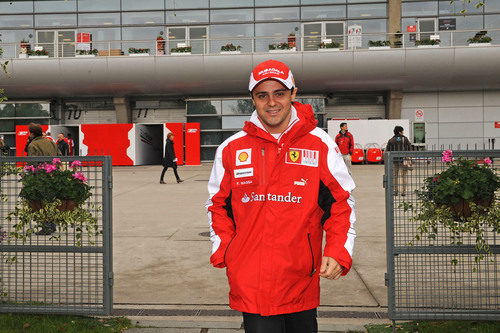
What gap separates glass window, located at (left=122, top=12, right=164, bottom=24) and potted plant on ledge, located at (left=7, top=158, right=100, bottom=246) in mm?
29592

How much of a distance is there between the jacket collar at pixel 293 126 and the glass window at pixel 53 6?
3351 cm

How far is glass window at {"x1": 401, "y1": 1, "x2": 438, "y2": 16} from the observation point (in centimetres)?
3138

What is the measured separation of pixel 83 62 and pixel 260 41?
399 inches

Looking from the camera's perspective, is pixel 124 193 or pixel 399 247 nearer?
pixel 399 247

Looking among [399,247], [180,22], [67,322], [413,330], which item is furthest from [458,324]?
[180,22]

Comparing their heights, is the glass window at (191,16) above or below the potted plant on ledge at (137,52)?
above

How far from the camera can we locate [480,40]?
28781 millimetres

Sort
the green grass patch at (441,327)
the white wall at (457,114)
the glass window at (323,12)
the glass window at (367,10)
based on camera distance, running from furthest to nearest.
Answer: the glass window at (323,12) → the white wall at (457,114) → the glass window at (367,10) → the green grass patch at (441,327)

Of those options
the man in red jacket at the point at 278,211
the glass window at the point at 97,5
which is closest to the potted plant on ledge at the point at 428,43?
the glass window at the point at 97,5

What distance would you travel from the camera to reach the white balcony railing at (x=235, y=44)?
1165 inches

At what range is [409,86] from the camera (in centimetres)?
3106

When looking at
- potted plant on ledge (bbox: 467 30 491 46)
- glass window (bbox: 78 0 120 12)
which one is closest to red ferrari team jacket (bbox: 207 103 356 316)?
potted plant on ledge (bbox: 467 30 491 46)

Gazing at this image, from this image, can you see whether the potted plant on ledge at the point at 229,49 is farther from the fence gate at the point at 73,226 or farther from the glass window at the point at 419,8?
the fence gate at the point at 73,226

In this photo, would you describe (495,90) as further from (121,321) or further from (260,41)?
(121,321)
